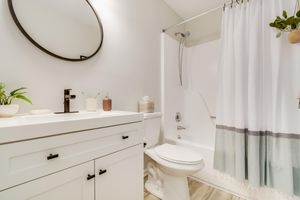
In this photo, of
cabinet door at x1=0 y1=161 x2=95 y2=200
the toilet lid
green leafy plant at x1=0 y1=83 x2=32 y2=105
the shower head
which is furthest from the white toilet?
the shower head

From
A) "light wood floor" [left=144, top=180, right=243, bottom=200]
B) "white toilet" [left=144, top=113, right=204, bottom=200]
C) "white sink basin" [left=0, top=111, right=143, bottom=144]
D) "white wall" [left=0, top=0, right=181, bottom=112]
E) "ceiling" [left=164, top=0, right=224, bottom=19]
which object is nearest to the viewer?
"white sink basin" [left=0, top=111, right=143, bottom=144]

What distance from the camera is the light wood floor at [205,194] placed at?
1491mm

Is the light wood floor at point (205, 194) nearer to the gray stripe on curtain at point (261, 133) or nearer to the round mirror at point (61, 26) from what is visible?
the gray stripe on curtain at point (261, 133)

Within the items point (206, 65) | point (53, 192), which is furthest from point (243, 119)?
point (53, 192)

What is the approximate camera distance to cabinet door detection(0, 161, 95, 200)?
0.61m

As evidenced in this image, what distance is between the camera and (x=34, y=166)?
639 millimetres

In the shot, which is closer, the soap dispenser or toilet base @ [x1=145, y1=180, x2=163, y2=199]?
the soap dispenser

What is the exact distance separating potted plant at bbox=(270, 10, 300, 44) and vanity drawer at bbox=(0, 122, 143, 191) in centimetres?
144

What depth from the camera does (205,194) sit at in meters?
1.54

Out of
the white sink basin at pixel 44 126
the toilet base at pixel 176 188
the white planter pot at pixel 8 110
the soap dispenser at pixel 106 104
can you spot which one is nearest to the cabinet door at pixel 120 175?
the white sink basin at pixel 44 126

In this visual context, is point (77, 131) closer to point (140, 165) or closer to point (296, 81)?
point (140, 165)

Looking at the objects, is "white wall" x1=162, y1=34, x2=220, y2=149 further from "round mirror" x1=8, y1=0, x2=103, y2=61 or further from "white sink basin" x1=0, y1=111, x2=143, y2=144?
"white sink basin" x1=0, y1=111, x2=143, y2=144

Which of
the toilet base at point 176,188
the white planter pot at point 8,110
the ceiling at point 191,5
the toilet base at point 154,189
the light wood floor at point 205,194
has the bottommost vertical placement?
the light wood floor at point 205,194

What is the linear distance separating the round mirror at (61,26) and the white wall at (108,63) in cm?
5
